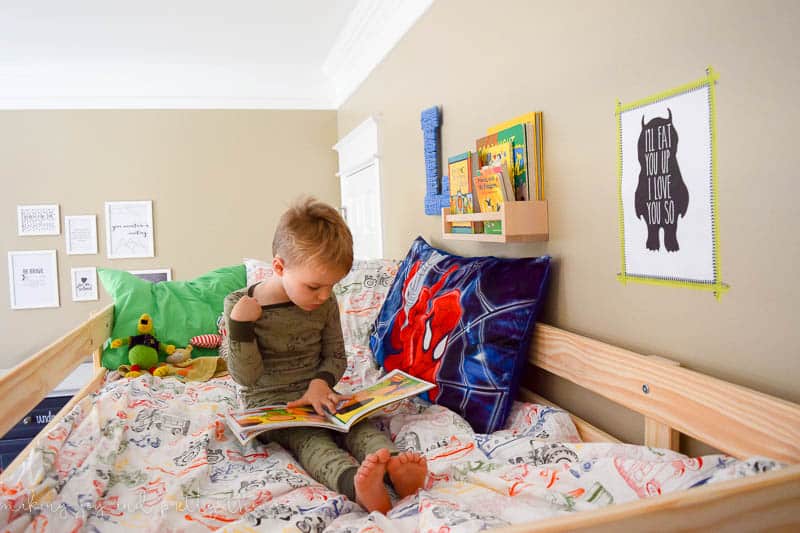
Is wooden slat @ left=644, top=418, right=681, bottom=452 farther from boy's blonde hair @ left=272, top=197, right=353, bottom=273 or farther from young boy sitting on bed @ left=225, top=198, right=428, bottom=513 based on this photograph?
boy's blonde hair @ left=272, top=197, right=353, bottom=273

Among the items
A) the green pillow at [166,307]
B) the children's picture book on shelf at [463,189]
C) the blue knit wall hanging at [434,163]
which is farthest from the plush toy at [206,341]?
the children's picture book on shelf at [463,189]

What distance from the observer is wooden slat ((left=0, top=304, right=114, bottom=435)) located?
108 cm

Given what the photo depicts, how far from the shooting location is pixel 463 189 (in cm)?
169

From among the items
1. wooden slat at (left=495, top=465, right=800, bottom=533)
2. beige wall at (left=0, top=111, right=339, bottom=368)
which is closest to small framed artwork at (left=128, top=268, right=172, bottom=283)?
beige wall at (left=0, top=111, right=339, bottom=368)

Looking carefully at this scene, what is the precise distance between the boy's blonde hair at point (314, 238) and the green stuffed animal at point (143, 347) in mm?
995

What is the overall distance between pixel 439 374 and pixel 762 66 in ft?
2.98

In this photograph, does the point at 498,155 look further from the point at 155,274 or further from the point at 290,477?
the point at 155,274

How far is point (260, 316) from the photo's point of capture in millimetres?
1330

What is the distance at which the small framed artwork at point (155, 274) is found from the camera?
3814 mm

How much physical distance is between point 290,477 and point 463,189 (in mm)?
967

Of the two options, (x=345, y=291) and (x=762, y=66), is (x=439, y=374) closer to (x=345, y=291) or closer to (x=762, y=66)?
(x=345, y=291)

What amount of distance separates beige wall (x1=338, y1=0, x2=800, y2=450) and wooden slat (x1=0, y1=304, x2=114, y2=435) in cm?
116

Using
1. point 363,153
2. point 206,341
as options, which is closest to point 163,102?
point 363,153

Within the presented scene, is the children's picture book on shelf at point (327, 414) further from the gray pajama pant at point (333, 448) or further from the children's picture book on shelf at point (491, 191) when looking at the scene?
the children's picture book on shelf at point (491, 191)
